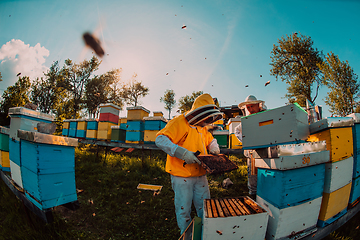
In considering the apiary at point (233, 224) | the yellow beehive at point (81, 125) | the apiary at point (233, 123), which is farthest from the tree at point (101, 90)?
the apiary at point (233, 224)

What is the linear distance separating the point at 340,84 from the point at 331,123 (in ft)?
A: 55.3

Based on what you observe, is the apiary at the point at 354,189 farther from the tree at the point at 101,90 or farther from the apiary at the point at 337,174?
the tree at the point at 101,90

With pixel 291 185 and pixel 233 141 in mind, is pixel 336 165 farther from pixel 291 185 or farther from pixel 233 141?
pixel 233 141

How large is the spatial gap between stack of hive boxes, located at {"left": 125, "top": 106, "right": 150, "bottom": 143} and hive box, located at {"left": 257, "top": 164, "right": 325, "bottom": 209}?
5.15 m

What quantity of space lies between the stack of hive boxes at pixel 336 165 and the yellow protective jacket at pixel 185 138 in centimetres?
145

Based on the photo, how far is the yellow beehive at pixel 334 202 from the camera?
176cm

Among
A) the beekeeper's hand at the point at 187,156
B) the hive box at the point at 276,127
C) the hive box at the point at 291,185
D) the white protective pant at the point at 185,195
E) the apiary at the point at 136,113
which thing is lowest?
the white protective pant at the point at 185,195

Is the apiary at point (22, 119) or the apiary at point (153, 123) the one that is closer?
the apiary at point (22, 119)

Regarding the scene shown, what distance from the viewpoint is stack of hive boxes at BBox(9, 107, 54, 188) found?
237cm

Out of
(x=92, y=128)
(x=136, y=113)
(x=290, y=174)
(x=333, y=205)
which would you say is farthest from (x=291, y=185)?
(x=92, y=128)

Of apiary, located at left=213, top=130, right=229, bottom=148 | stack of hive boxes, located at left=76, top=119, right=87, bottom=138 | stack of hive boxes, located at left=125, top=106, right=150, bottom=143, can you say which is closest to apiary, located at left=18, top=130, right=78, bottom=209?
stack of hive boxes, located at left=125, top=106, right=150, bottom=143

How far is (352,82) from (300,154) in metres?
17.9

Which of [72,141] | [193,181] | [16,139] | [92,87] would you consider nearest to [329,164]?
[193,181]

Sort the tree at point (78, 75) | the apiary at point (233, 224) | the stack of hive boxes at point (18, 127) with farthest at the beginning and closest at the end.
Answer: the tree at point (78, 75) → the stack of hive boxes at point (18, 127) → the apiary at point (233, 224)
